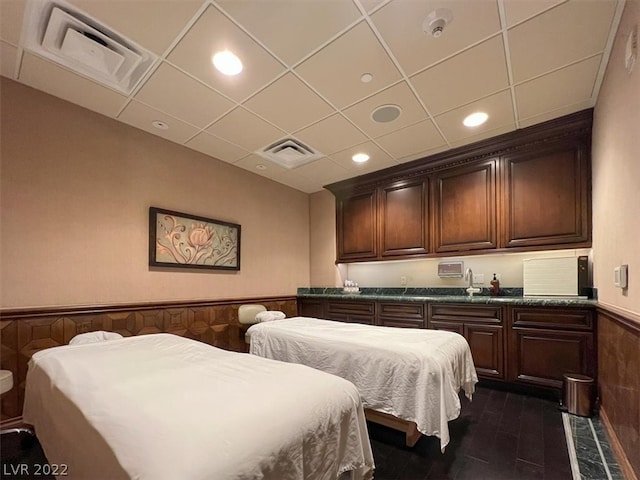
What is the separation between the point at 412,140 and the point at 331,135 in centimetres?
94

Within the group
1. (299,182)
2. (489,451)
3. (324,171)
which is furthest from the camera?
(299,182)

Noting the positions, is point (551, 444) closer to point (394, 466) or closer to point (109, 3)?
point (394, 466)

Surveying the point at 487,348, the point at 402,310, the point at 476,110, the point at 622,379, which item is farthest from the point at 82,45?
the point at 487,348


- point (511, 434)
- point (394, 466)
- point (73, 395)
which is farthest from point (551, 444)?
point (73, 395)

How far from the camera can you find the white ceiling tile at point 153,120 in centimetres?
261

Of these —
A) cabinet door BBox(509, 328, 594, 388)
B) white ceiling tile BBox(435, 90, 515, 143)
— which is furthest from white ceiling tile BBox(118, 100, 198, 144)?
cabinet door BBox(509, 328, 594, 388)

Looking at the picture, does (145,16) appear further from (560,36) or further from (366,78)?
(560,36)

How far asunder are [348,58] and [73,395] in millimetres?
2444

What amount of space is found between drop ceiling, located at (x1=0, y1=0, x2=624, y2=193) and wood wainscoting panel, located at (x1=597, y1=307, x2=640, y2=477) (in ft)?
5.83

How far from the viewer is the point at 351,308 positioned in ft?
13.0

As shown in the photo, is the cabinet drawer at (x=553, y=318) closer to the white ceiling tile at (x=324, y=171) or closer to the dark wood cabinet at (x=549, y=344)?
the dark wood cabinet at (x=549, y=344)

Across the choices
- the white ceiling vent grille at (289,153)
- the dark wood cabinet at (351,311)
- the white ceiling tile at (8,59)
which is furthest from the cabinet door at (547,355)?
the white ceiling tile at (8,59)

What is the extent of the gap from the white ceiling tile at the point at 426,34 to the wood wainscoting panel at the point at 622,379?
6.03 ft

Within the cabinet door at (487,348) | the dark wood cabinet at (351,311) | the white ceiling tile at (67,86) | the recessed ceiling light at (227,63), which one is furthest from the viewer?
the dark wood cabinet at (351,311)
